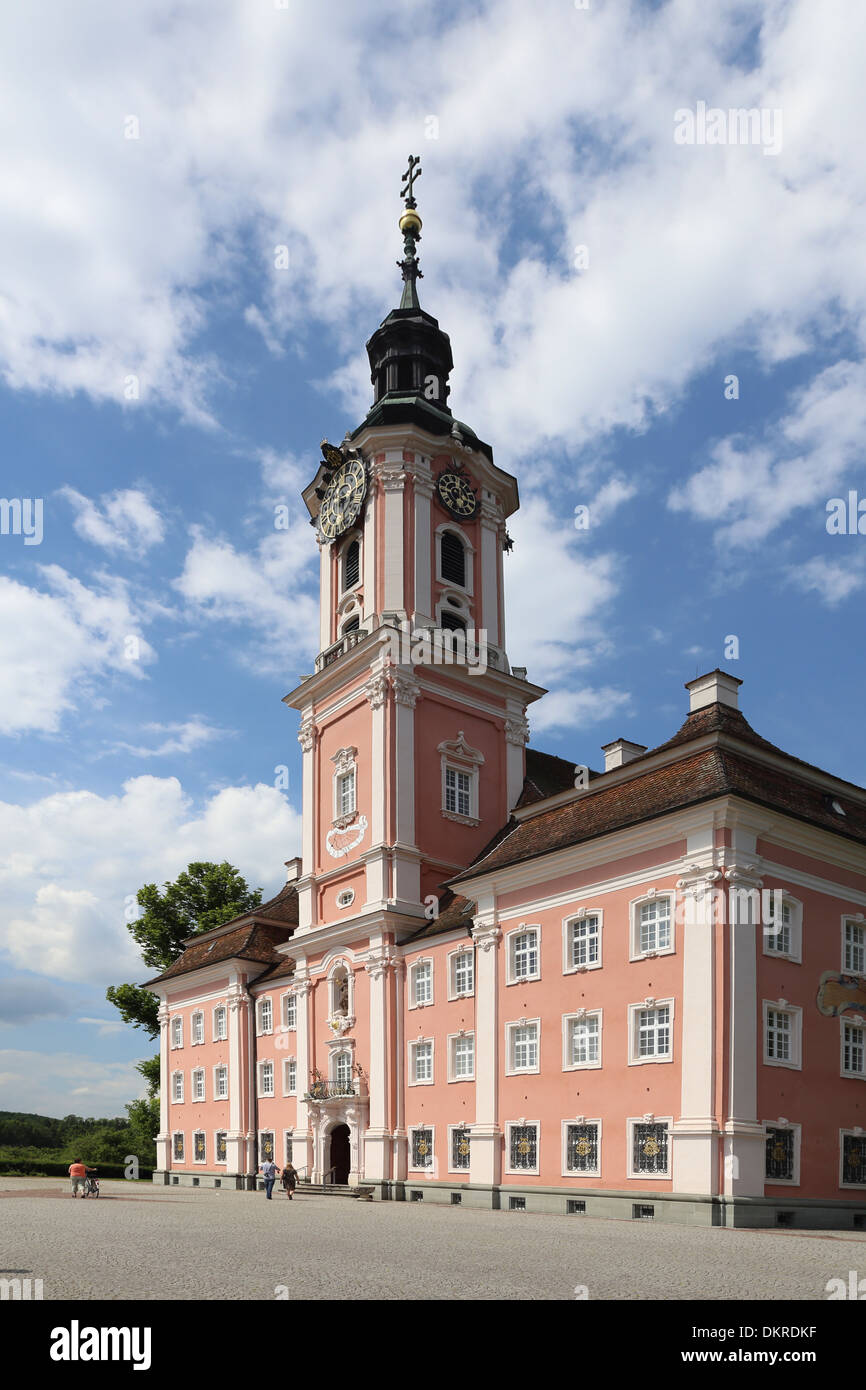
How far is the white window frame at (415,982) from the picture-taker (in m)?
35.6

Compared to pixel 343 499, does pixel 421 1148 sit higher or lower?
lower

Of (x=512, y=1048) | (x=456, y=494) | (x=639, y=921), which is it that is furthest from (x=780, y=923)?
(x=456, y=494)

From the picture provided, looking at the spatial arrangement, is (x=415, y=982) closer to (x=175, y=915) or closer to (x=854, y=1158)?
(x=854, y=1158)

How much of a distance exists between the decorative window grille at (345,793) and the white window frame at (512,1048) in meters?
12.0

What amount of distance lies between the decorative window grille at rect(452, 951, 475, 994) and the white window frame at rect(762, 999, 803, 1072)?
9.94 m

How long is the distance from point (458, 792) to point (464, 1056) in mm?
10280

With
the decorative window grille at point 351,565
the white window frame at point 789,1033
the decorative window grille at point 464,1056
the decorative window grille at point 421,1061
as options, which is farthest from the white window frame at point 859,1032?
the decorative window grille at point 351,565

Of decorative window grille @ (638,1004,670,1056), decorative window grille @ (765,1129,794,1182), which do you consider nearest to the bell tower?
decorative window grille @ (638,1004,670,1056)

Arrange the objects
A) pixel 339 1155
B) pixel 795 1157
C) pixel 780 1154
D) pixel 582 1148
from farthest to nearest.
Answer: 1. pixel 339 1155
2. pixel 582 1148
3. pixel 795 1157
4. pixel 780 1154

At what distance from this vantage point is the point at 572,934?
29844mm

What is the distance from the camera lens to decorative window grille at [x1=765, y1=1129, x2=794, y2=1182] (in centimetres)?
2505

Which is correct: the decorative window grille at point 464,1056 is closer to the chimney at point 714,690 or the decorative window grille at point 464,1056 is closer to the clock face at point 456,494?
the chimney at point 714,690

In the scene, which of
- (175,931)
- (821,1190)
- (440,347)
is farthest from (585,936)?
(175,931)
